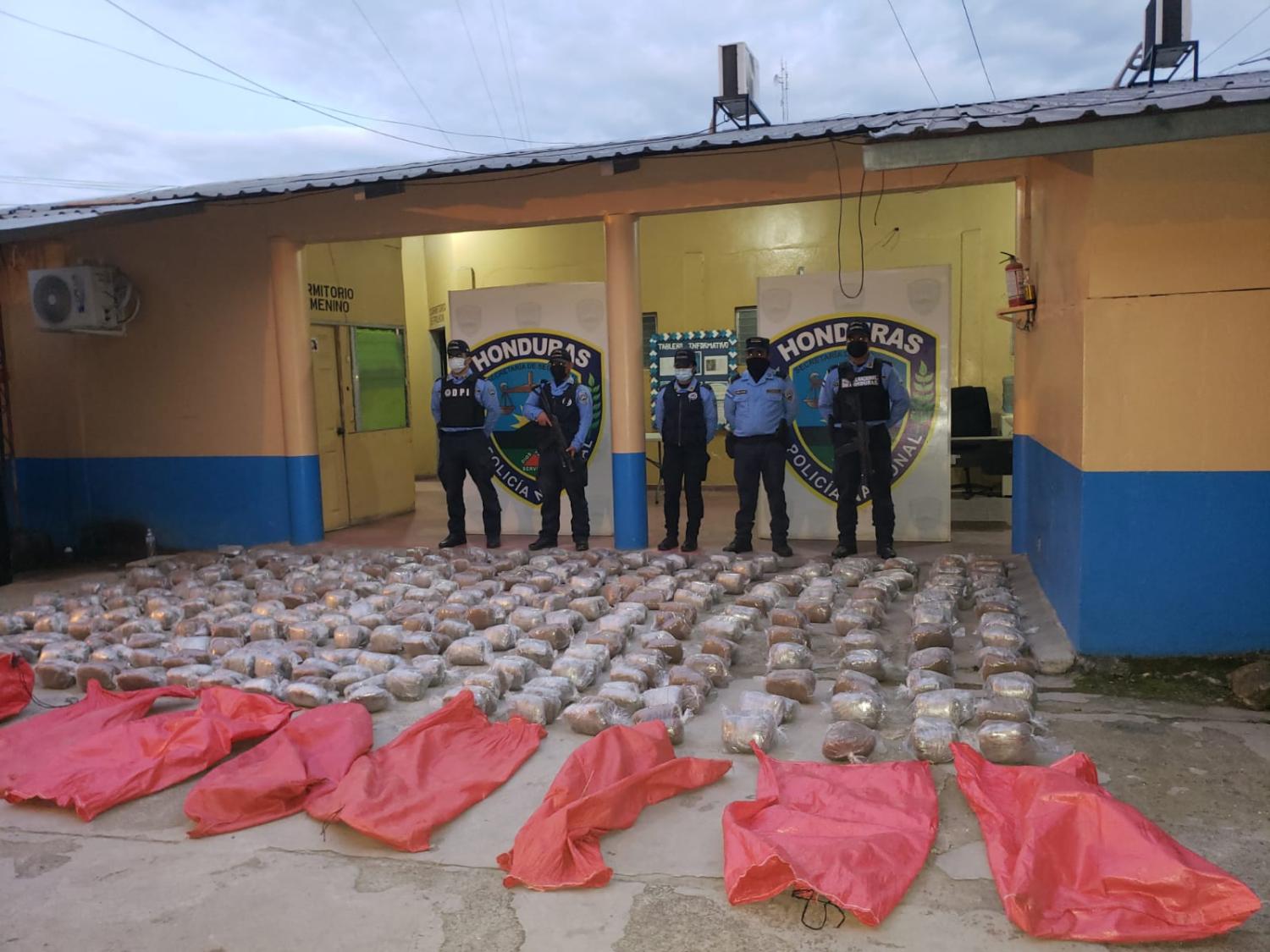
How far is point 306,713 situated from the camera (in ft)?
13.7

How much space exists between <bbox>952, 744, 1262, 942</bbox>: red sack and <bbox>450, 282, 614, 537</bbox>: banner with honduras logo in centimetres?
597

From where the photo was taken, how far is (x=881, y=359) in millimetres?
7758

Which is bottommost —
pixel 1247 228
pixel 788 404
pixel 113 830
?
pixel 113 830

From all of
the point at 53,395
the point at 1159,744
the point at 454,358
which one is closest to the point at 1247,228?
the point at 1159,744

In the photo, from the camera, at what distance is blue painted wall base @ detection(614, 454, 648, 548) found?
8.04 m

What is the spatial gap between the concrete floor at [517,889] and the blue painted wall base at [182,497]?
548cm

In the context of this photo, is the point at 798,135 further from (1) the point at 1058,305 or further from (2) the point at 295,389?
(2) the point at 295,389

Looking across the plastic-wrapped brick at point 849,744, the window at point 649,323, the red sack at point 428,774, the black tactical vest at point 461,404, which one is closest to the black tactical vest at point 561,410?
the black tactical vest at point 461,404

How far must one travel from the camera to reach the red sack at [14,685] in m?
4.72

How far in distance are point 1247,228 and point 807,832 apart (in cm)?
346

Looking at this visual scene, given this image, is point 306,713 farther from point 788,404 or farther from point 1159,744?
point 788,404

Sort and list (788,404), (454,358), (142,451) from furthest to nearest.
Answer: (142,451) → (454,358) → (788,404)

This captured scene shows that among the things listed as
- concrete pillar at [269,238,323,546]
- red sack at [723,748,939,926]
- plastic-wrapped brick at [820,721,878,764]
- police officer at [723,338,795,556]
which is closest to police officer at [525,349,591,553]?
police officer at [723,338,795,556]

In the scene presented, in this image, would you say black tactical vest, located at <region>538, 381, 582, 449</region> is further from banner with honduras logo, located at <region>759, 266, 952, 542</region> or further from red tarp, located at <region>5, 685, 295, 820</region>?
red tarp, located at <region>5, 685, 295, 820</region>
